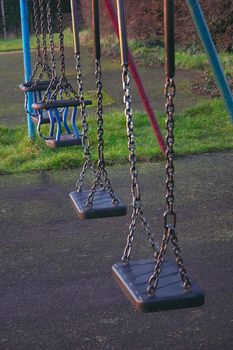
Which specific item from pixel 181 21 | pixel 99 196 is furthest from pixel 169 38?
pixel 181 21

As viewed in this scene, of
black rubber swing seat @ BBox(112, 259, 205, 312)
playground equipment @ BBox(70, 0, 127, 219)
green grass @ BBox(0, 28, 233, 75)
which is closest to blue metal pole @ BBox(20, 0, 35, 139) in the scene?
playground equipment @ BBox(70, 0, 127, 219)

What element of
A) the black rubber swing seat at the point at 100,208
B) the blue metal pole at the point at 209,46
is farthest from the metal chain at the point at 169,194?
the blue metal pole at the point at 209,46

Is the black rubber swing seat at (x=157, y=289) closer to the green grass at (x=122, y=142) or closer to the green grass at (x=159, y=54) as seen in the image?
the green grass at (x=122, y=142)

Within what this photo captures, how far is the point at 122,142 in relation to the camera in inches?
271

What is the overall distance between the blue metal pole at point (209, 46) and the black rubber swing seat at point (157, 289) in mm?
1369

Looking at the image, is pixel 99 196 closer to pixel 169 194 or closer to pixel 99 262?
pixel 99 262

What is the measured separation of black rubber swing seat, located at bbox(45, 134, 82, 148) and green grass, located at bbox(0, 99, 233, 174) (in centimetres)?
168

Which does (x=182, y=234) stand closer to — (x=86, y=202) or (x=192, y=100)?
(x=86, y=202)

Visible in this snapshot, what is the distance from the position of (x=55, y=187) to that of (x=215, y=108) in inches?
114

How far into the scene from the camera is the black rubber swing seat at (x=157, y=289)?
7.79 ft

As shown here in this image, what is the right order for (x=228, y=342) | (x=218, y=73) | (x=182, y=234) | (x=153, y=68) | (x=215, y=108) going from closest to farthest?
(x=228, y=342) < (x=218, y=73) < (x=182, y=234) < (x=215, y=108) < (x=153, y=68)

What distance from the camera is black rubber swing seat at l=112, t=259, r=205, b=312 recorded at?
2373 millimetres

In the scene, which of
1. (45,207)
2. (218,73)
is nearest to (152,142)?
(45,207)

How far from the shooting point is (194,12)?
3674 mm
